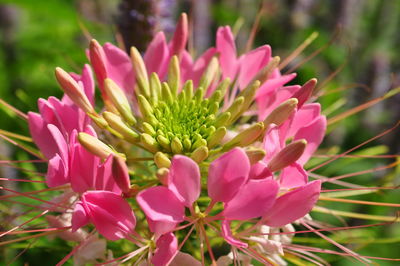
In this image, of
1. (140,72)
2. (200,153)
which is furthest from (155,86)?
(200,153)

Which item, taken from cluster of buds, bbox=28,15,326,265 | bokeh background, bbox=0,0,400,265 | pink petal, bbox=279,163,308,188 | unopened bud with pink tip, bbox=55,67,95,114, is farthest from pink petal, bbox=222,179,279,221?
bokeh background, bbox=0,0,400,265

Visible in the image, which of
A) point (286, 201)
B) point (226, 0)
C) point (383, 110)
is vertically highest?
point (286, 201)

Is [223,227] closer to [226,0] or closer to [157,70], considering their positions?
[157,70]

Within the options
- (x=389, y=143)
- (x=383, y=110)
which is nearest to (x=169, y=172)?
(x=389, y=143)

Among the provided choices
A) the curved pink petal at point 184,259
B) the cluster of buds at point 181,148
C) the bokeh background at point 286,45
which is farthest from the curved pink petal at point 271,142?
the bokeh background at point 286,45

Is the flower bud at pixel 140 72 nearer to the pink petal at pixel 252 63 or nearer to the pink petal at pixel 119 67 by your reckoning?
the pink petal at pixel 119 67
